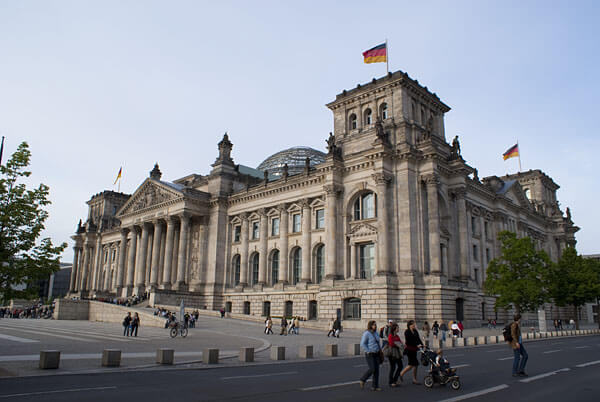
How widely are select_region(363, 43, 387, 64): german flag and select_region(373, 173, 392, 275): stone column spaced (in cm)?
1195

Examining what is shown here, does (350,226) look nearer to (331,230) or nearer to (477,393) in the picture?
(331,230)

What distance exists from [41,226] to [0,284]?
246cm

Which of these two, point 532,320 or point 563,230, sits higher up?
point 563,230

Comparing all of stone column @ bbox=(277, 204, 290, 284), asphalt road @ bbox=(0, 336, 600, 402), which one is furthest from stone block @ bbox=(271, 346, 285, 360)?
stone column @ bbox=(277, 204, 290, 284)

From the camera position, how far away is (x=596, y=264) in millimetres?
63656

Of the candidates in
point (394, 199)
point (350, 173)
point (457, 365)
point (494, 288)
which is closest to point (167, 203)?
point (350, 173)

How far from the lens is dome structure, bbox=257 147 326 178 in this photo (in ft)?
267

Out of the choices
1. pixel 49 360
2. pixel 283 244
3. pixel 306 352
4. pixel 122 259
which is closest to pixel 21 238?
pixel 49 360

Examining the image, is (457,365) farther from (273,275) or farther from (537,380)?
(273,275)

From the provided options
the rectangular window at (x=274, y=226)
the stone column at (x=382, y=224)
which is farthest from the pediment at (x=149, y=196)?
the stone column at (x=382, y=224)

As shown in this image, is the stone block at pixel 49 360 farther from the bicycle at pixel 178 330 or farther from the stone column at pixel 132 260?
the stone column at pixel 132 260

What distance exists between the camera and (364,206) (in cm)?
4812

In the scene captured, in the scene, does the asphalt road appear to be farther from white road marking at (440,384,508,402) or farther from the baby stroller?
the baby stroller

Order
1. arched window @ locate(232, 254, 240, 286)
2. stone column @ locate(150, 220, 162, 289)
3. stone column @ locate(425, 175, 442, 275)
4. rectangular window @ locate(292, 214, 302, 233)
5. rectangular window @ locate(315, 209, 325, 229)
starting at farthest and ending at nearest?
1. stone column @ locate(150, 220, 162, 289)
2. arched window @ locate(232, 254, 240, 286)
3. rectangular window @ locate(292, 214, 302, 233)
4. rectangular window @ locate(315, 209, 325, 229)
5. stone column @ locate(425, 175, 442, 275)
